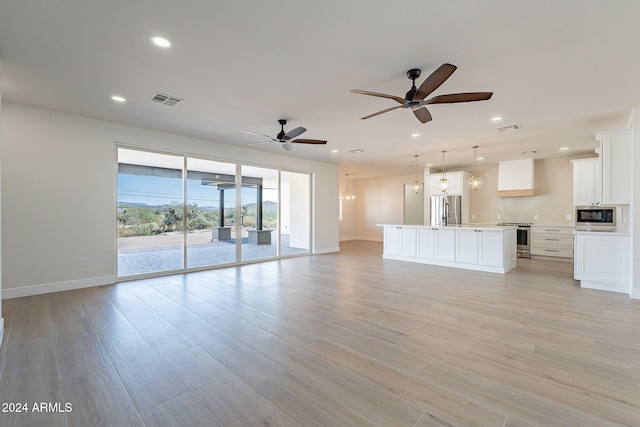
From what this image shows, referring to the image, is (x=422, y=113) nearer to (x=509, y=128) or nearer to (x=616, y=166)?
(x=509, y=128)

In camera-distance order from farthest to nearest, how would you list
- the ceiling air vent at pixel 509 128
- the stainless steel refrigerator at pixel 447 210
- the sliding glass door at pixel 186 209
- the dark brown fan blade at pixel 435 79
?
the stainless steel refrigerator at pixel 447 210
the sliding glass door at pixel 186 209
the ceiling air vent at pixel 509 128
the dark brown fan blade at pixel 435 79

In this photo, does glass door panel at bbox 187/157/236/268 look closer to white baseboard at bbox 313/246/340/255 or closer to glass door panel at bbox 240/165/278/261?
glass door panel at bbox 240/165/278/261

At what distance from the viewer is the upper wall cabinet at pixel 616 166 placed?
454 centimetres

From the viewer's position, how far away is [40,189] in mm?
4477

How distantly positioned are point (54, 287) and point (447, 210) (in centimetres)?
964

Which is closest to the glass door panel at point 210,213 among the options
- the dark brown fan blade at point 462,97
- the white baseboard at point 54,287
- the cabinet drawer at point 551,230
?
the white baseboard at point 54,287

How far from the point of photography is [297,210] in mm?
9500

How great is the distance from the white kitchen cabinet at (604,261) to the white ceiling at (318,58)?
2.01 meters

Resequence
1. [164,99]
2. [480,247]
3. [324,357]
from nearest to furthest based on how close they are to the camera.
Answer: [324,357] < [164,99] < [480,247]

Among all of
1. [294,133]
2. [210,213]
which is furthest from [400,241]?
[210,213]

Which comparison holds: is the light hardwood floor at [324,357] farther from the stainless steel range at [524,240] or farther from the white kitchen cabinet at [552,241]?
the stainless steel range at [524,240]

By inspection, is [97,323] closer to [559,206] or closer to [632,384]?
[632,384]

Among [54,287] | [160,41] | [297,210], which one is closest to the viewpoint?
[160,41]

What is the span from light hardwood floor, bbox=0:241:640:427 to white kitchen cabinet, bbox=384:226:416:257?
2.83m
